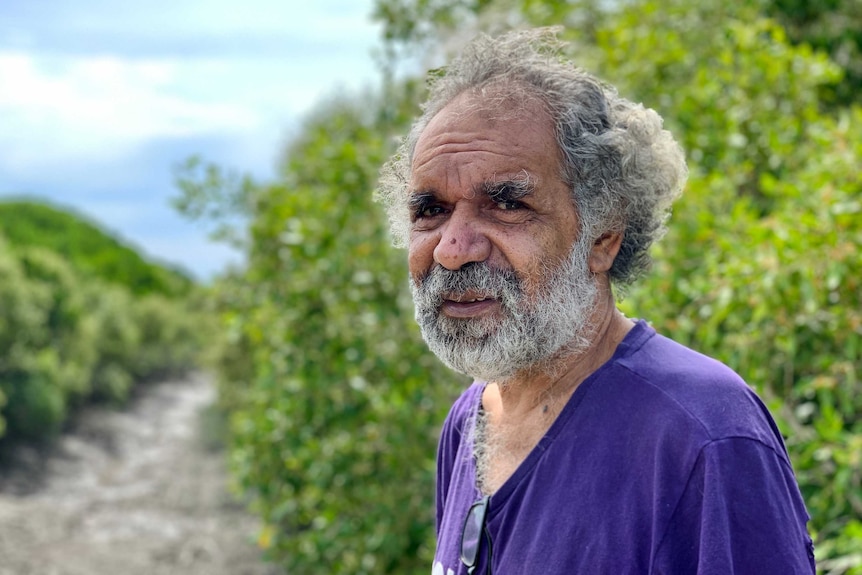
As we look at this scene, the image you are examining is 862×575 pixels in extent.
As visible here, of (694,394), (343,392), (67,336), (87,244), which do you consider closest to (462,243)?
(694,394)

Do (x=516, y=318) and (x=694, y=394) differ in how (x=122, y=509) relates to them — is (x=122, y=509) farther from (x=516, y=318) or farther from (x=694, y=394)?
(x=694, y=394)

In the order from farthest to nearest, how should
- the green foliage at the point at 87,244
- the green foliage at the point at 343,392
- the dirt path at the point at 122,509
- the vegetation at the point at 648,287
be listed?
the green foliage at the point at 87,244 < the dirt path at the point at 122,509 < the green foliage at the point at 343,392 < the vegetation at the point at 648,287

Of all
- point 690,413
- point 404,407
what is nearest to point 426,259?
point 690,413

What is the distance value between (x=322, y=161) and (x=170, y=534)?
33.9 feet

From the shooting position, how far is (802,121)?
4.77 meters

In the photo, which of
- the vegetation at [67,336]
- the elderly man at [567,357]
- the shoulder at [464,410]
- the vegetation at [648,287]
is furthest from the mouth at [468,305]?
the vegetation at [67,336]

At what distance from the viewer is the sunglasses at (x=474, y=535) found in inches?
63.5

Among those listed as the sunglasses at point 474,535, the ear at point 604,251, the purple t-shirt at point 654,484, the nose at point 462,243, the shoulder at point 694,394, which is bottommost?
the sunglasses at point 474,535

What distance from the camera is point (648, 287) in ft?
11.9

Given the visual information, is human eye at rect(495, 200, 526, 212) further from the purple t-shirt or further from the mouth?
the purple t-shirt

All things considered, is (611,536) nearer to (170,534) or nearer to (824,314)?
(824,314)

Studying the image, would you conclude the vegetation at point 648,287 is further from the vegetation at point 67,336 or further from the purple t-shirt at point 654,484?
the vegetation at point 67,336

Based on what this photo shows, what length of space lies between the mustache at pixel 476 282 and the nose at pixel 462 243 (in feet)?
0.05

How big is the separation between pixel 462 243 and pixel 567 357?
30 centimetres
